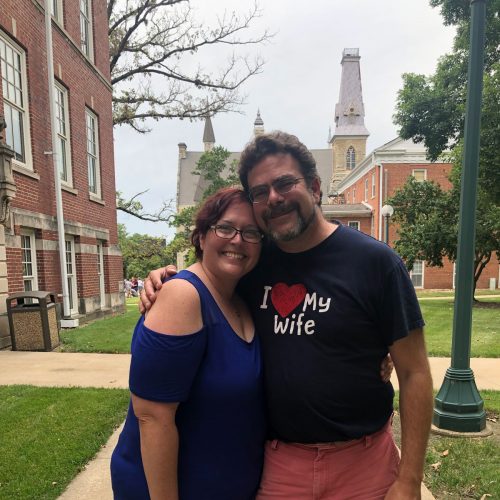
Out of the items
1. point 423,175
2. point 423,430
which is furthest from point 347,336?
point 423,175

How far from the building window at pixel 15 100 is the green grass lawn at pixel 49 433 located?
560 cm

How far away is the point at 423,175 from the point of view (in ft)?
96.6

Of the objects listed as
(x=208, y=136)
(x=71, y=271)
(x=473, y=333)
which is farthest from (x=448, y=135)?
(x=208, y=136)

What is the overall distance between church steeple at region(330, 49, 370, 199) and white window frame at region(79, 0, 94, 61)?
41.5 metres

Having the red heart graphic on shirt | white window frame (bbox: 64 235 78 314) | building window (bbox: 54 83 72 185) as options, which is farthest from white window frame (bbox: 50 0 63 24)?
the red heart graphic on shirt

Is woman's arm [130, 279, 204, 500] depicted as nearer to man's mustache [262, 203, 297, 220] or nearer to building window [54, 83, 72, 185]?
man's mustache [262, 203, 297, 220]

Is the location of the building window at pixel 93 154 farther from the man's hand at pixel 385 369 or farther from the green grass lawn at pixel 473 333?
the man's hand at pixel 385 369

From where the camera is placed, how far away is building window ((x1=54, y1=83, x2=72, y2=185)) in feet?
34.7

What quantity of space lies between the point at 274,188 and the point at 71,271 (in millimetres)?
10542

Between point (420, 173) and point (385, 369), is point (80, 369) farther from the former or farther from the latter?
point (420, 173)

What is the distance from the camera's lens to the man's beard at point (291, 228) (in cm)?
170

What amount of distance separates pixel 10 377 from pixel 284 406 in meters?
5.20

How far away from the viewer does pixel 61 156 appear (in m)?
10.7

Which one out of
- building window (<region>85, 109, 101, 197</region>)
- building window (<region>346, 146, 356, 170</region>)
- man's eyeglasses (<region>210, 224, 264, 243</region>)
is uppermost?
building window (<region>346, 146, 356, 170</region>)
